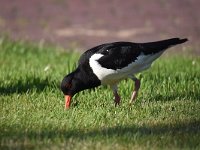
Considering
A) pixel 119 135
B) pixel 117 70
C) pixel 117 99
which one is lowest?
pixel 119 135

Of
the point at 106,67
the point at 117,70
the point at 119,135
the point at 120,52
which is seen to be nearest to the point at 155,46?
the point at 120,52

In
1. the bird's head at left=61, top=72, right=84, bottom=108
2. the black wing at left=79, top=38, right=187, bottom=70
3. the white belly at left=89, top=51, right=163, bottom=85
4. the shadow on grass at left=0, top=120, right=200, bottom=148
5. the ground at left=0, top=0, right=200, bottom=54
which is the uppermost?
the ground at left=0, top=0, right=200, bottom=54

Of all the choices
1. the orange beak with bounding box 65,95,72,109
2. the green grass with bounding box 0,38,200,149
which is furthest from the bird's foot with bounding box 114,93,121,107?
the orange beak with bounding box 65,95,72,109

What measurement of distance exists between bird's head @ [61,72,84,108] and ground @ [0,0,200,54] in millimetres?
5997

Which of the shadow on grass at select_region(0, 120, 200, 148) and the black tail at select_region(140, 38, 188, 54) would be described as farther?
the black tail at select_region(140, 38, 188, 54)

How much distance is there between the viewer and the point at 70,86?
7973 mm

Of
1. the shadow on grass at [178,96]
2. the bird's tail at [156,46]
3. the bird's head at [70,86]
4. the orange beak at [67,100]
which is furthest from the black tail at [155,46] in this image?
the orange beak at [67,100]

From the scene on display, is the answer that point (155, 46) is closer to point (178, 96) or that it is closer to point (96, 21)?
point (178, 96)

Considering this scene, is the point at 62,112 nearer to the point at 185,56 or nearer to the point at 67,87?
the point at 67,87

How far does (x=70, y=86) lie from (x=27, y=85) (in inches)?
48.6

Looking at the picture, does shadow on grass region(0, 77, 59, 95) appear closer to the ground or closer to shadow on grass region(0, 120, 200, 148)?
shadow on grass region(0, 120, 200, 148)

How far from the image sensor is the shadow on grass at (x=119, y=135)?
20.7 feet

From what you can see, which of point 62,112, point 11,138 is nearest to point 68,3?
point 62,112

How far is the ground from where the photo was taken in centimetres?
1474
